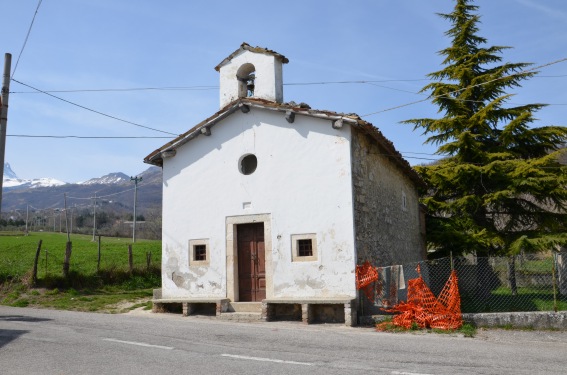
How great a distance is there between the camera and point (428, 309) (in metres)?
10.7

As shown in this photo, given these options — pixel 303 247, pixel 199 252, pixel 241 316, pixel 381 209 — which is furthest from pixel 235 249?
pixel 381 209

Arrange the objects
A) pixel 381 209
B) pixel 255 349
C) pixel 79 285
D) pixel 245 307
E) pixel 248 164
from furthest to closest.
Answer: pixel 79 285
pixel 381 209
pixel 248 164
pixel 245 307
pixel 255 349

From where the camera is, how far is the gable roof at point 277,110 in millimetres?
12180

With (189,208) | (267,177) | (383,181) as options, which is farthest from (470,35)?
(189,208)

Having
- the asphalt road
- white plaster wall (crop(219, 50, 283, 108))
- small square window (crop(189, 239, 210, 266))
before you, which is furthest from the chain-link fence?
white plaster wall (crop(219, 50, 283, 108))

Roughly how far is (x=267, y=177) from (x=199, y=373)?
24.3 ft

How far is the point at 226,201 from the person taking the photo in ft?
44.7

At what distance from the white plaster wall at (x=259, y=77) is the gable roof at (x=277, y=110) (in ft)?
2.41

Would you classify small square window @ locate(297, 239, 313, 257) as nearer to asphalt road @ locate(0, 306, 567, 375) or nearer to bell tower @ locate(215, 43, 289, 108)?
asphalt road @ locate(0, 306, 567, 375)

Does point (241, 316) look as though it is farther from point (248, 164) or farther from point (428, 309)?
point (428, 309)

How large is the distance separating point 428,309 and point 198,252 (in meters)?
6.36

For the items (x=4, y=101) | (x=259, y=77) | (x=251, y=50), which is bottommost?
(x=4, y=101)

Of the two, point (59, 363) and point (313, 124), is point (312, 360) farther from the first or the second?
point (313, 124)

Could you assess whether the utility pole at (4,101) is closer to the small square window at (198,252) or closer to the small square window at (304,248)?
the small square window at (198,252)
